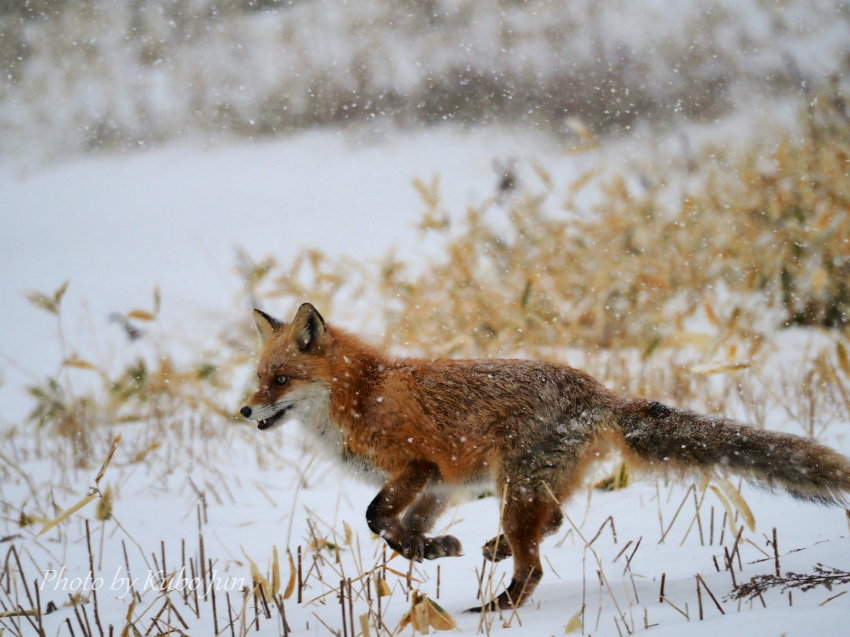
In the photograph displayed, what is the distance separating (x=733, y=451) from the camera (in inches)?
114

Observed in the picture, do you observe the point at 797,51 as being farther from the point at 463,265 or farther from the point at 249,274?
the point at 249,274

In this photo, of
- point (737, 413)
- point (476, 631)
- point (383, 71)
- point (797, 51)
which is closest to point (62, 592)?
point (476, 631)

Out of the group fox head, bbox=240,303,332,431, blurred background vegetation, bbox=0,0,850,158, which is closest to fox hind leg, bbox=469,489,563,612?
fox head, bbox=240,303,332,431

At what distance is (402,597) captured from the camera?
3.37 meters

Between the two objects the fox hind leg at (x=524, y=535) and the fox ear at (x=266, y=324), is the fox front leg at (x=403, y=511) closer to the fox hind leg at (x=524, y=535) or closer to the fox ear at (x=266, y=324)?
the fox hind leg at (x=524, y=535)

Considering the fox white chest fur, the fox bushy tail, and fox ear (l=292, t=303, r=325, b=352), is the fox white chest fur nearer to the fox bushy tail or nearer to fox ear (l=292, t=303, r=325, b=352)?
fox ear (l=292, t=303, r=325, b=352)

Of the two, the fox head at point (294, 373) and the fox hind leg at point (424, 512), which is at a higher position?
the fox head at point (294, 373)

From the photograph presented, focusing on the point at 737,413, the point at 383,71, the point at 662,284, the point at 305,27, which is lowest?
the point at 737,413

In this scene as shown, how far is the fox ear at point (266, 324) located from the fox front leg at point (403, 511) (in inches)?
48.7

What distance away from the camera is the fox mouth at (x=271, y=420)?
367cm

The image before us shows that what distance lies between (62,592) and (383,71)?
1098 cm

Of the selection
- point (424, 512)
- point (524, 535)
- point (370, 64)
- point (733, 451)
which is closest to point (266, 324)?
point (424, 512)

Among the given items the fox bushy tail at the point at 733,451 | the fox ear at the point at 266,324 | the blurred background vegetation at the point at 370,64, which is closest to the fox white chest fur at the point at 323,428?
the fox ear at the point at 266,324

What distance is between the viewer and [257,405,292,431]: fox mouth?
144 inches
